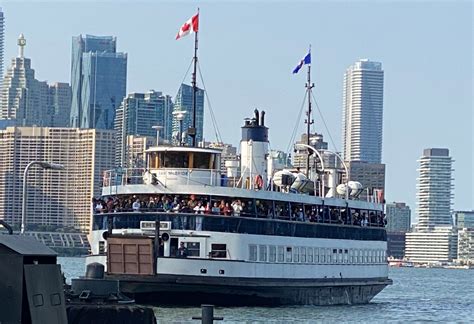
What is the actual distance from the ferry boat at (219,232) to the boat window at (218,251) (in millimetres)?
33

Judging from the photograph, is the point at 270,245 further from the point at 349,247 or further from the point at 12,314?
the point at 12,314

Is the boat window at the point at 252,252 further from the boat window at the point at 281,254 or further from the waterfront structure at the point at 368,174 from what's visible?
the waterfront structure at the point at 368,174

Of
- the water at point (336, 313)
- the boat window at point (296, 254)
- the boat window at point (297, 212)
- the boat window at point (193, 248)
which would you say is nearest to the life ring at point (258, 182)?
the boat window at point (297, 212)

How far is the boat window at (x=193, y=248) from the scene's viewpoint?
4891 centimetres

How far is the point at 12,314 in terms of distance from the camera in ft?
55.6

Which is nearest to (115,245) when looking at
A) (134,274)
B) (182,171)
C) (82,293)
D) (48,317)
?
(134,274)

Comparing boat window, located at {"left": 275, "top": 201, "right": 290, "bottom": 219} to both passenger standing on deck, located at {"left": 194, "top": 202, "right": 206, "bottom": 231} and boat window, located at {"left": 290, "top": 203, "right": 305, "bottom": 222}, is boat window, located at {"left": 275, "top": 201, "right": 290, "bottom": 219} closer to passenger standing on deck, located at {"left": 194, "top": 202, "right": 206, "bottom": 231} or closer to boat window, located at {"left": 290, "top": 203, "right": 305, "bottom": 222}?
boat window, located at {"left": 290, "top": 203, "right": 305, "bottom": 222}

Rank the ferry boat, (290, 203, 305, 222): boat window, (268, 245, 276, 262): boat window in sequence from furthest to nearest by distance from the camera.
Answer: (290, 203, 305, 222): boat window → (268, 245, 276, 262): boat window → the ferry boat

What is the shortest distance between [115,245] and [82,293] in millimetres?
24380

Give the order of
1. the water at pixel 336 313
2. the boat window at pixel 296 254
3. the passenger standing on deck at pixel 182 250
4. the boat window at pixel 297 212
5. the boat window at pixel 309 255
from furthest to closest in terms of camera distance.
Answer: the boat window at pixel 309 255, the boat window at pixel 297 212, the boat window at pixel 296 254, the passenger standing on deck at pixel 182 250, the water at pixel 336 313

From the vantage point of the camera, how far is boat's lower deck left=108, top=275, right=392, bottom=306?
47.7 metres

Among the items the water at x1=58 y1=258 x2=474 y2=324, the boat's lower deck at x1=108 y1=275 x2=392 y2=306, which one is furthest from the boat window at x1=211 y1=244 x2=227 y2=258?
the water at x1=58 y1=258 x2=474 y2=324

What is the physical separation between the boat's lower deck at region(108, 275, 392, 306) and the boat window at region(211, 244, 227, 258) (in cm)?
88

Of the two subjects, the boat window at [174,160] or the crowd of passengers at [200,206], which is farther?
the boat window at [174,160]
